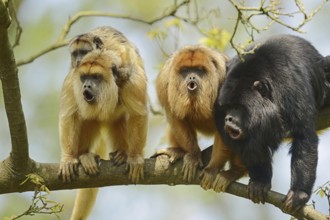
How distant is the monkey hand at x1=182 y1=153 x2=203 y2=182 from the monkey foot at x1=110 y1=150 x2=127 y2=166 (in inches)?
25.8

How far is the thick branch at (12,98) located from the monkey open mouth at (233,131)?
1974mm

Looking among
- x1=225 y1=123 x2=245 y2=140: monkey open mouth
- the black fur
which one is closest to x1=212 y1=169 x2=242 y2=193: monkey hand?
the black fur

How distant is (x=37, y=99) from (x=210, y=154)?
1163 centimetres

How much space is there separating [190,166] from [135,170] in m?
0.58

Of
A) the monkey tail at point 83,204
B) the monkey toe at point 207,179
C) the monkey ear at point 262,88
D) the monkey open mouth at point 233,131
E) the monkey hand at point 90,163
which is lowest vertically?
the monkey tail at point 83,204

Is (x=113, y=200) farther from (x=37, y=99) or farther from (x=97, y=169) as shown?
(x=97, y=169)

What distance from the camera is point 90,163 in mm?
7039

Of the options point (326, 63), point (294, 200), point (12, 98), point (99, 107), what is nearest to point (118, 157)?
point (99, 107)

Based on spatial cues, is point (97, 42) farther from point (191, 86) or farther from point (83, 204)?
point (83, 204)

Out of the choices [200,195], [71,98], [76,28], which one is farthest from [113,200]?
[71,98]

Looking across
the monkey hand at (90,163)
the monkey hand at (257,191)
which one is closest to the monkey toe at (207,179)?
the monkey hand at (257,191)

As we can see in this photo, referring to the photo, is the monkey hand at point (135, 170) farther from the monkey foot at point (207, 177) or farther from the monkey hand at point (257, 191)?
the monkey hand at point (257, 191)

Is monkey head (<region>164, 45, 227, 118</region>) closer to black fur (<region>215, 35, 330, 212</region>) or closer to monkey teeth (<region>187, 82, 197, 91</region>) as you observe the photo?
monkey teeth (<region>187, 82, 197, 91</region>)

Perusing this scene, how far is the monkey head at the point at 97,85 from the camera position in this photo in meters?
7.31
